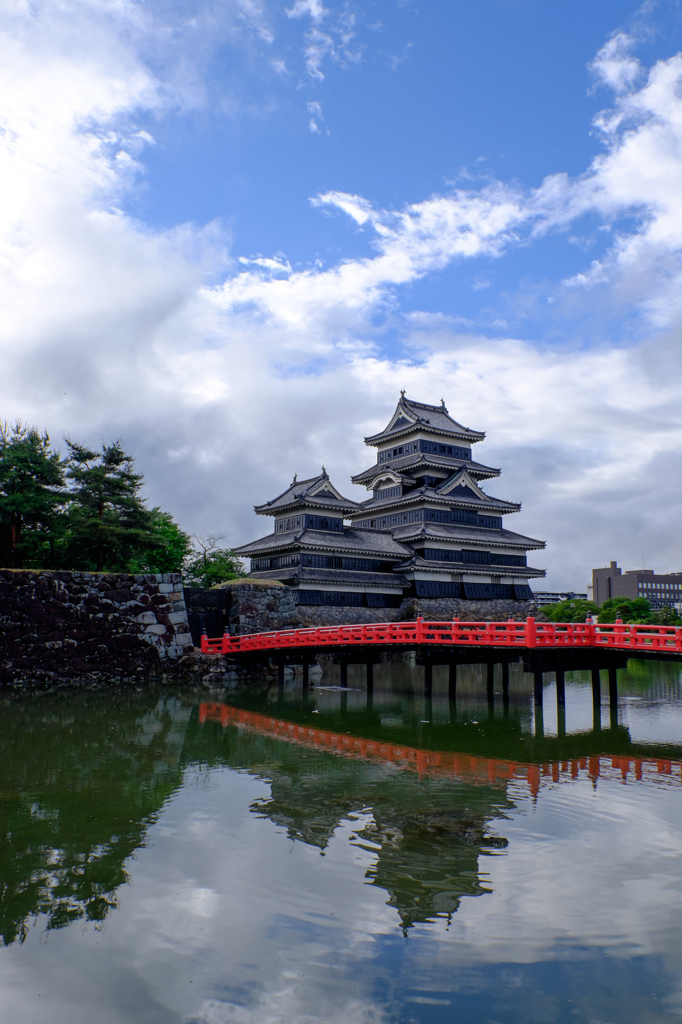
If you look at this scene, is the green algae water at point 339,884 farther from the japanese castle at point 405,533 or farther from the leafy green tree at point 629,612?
the leafy green tree at point 629,612

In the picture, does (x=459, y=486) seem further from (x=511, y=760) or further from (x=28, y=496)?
(x=511, y=760)

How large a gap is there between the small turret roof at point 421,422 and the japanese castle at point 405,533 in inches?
3.3

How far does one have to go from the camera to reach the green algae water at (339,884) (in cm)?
541

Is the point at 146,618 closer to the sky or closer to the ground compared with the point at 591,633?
closer to the sky

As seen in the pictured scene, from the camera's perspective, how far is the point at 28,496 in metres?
30.6

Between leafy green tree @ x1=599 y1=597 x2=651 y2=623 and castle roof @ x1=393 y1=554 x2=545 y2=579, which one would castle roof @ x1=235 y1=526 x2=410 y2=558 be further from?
leafy green tree @ x1=599 y1=597 x2=651 y2=623

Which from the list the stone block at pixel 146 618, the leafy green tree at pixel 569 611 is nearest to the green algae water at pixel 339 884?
the stone block at pixel 146 618

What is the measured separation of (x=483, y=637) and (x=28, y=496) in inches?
840

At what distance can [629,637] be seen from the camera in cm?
1852

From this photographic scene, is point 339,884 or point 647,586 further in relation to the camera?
point 647,586

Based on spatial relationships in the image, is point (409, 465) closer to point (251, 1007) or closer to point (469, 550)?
point (469, 550)

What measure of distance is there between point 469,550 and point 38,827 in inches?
1534

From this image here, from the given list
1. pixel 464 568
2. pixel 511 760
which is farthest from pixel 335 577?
pixel 511 760

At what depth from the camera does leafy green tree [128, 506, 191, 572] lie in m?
44.3
